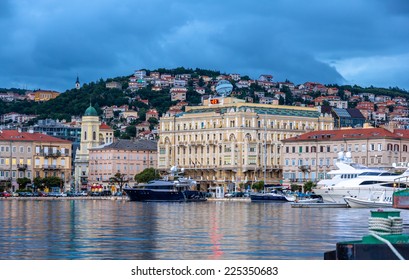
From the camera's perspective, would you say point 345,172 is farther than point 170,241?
Yes

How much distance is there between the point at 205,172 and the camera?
457ft

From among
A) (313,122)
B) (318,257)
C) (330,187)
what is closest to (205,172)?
(313,122)

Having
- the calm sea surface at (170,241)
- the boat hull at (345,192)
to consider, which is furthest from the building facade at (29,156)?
the calm sea surface at (170,241)

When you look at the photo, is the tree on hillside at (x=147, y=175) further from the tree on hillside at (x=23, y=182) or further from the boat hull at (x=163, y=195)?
the boat hull at (x=163, y=195)

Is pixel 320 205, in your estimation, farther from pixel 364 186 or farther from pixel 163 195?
pixel 163 195

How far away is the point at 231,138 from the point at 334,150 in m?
17.7

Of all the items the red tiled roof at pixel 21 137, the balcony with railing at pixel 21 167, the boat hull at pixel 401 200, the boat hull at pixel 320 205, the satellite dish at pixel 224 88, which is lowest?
the boat hull at pixel 320 205

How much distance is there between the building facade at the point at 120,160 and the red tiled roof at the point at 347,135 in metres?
33.5

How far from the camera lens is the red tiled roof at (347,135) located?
385 feet

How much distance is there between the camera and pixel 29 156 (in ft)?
483

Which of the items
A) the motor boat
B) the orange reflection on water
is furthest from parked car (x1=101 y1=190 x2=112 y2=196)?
the orange reflection on water

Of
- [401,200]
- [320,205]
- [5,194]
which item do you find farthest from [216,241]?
[5,194]

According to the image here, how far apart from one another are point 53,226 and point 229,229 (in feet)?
27.1
